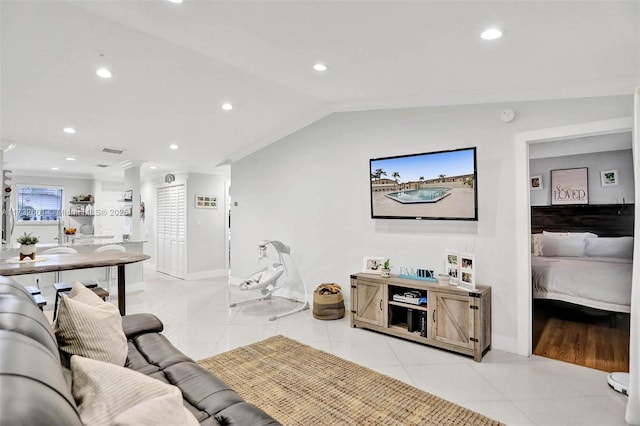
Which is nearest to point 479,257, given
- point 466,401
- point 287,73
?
point 466,401

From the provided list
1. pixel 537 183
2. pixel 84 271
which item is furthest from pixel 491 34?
pixel 84 271

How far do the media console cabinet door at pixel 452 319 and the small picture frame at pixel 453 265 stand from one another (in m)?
0.24

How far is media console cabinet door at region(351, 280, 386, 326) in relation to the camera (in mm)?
3744

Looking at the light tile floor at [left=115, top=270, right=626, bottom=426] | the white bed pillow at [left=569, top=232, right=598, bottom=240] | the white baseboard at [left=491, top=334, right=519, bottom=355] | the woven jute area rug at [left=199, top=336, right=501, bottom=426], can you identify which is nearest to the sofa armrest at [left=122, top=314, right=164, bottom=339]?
the woven jute area rug at [left=199, top=336, right=501, bottom=426]

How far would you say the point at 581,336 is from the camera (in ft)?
12.0

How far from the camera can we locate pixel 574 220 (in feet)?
17.4

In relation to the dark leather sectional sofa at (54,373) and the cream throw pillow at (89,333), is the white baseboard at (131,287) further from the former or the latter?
the cream throw pillow at (89,333)

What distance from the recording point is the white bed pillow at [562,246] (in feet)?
16.2

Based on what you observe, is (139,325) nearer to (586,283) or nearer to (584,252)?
(586,283)

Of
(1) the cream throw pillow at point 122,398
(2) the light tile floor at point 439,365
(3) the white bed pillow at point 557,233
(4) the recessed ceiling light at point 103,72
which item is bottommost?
(2) the light tile floor at point 439,365

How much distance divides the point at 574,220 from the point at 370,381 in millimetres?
4525

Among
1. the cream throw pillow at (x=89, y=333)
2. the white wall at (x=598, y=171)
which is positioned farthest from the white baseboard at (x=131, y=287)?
the white wall at (x=598, y=171)

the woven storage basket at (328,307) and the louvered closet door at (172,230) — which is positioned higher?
the louvered closet door at (172,230)

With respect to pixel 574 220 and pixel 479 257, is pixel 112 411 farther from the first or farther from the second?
pixel 574 220
